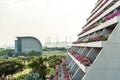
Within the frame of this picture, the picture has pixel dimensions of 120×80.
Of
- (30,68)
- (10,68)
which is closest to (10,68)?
(10,68)

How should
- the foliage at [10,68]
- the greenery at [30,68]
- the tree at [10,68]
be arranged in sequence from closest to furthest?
1. the greenery at [30,68]
2. the tree at [10,68]
3. the foliage at [10,68]

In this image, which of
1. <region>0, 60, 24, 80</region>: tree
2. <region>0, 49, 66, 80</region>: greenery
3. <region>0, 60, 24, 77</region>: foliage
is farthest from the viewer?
<region>0, 60, 24, 77</region>: foliage

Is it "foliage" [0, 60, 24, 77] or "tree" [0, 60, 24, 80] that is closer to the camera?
"tree" [0, 60, 24, 80]

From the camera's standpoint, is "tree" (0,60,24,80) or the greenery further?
"tree" (0,60,24,80)

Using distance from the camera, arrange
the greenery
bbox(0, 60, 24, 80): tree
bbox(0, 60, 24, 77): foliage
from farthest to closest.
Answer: bbox(0, 60, 24, 77): foliage, bbox(0, 60, 24, 80): tree, the greenery

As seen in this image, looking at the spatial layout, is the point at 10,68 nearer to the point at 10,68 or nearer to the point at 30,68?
the point at 10,68

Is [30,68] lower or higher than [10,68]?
lower

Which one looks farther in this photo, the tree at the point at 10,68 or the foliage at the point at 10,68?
the foliage at the point at 10,68

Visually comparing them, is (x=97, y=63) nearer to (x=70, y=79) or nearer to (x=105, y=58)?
(x=105, y=58)

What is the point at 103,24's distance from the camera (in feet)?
94.2

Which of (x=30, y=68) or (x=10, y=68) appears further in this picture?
(x=30, y=68)

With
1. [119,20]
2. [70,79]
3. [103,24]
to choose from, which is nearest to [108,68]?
[119,20]

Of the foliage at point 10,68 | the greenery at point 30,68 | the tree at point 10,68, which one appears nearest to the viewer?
the greenery at point 30,68

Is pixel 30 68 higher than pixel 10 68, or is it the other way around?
pixel 10 68
